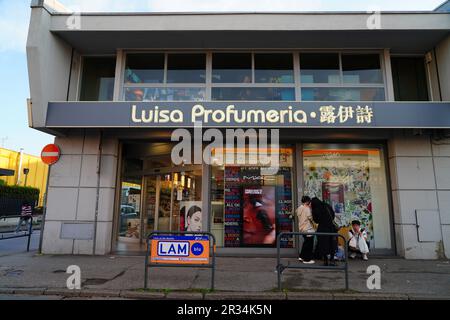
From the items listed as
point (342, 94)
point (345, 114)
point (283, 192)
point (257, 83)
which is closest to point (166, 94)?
point (257, 83)

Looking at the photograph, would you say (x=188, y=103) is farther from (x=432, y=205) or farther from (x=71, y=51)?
(x=432, y=205)

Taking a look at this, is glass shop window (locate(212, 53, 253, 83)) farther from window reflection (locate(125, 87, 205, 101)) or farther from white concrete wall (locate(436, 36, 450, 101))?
white concrete wall (locate(436, 36, 450, 101))

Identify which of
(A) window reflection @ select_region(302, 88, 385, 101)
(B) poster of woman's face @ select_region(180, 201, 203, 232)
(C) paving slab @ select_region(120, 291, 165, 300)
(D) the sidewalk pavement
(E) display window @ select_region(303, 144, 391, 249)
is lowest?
(C) paving slab @ select_region(120, 291, 165, 300)

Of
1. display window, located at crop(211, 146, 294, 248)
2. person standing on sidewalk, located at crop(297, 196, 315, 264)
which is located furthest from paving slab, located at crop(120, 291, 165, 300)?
display window, located at crop(211, 146, 294, 248)

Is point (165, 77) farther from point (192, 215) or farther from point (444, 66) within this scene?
point (444, 66)

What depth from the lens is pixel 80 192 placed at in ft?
29.5

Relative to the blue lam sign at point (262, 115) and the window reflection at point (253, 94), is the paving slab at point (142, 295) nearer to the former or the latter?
the blue lam sign at point (262, 115)

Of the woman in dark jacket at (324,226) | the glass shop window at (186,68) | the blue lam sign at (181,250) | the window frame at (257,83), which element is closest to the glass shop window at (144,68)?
the window frame at (257,83)

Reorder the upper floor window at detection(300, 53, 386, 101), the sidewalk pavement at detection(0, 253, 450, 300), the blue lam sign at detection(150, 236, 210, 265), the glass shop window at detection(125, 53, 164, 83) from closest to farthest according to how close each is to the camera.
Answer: the sidewalk pavement at detection(0, 253, 450, 300) → the blue lam sign at detection(150, 236, 210, 265) → the upper floor window at detection(300, 53, 386, 101) → the glass shop window at detection(125, 53, 164, 83)

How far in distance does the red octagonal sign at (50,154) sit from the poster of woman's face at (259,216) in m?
5.65

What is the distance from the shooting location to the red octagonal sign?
883 cm

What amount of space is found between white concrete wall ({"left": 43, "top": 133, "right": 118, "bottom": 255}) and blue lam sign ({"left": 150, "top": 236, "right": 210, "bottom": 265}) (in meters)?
3.87

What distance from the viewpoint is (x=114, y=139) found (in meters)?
9.24
